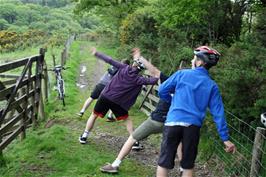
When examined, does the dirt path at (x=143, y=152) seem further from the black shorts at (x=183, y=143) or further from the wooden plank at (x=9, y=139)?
the black shorts at (x=183, y=143)

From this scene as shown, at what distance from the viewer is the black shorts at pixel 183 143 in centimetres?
485

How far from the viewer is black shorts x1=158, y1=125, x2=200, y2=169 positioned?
4848mm

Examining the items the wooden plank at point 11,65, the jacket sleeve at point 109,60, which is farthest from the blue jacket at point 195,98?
the wooden plank at point 11,65

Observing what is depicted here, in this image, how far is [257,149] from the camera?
562 cm

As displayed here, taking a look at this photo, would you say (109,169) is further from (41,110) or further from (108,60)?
(41,110)

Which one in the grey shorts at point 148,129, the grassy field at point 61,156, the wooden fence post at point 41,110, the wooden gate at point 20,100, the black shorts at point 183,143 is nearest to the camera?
the black shorts at point 183,143

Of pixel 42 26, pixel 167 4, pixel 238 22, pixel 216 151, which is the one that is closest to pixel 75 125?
pixel 216 151

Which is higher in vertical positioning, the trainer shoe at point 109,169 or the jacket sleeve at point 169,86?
the jacket sleeve at point 169,86

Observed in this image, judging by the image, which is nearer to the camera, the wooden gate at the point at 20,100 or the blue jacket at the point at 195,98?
the blue jacket at the point at 195,98

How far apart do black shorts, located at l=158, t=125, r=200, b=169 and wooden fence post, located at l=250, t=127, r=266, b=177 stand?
109cm

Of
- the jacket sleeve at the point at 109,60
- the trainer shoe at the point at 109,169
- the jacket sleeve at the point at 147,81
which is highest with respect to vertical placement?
the jacket sleeve at the point at 109,60

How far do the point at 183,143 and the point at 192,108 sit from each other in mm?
451

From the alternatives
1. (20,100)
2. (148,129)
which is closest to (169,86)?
(148,129)

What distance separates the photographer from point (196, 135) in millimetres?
4891
